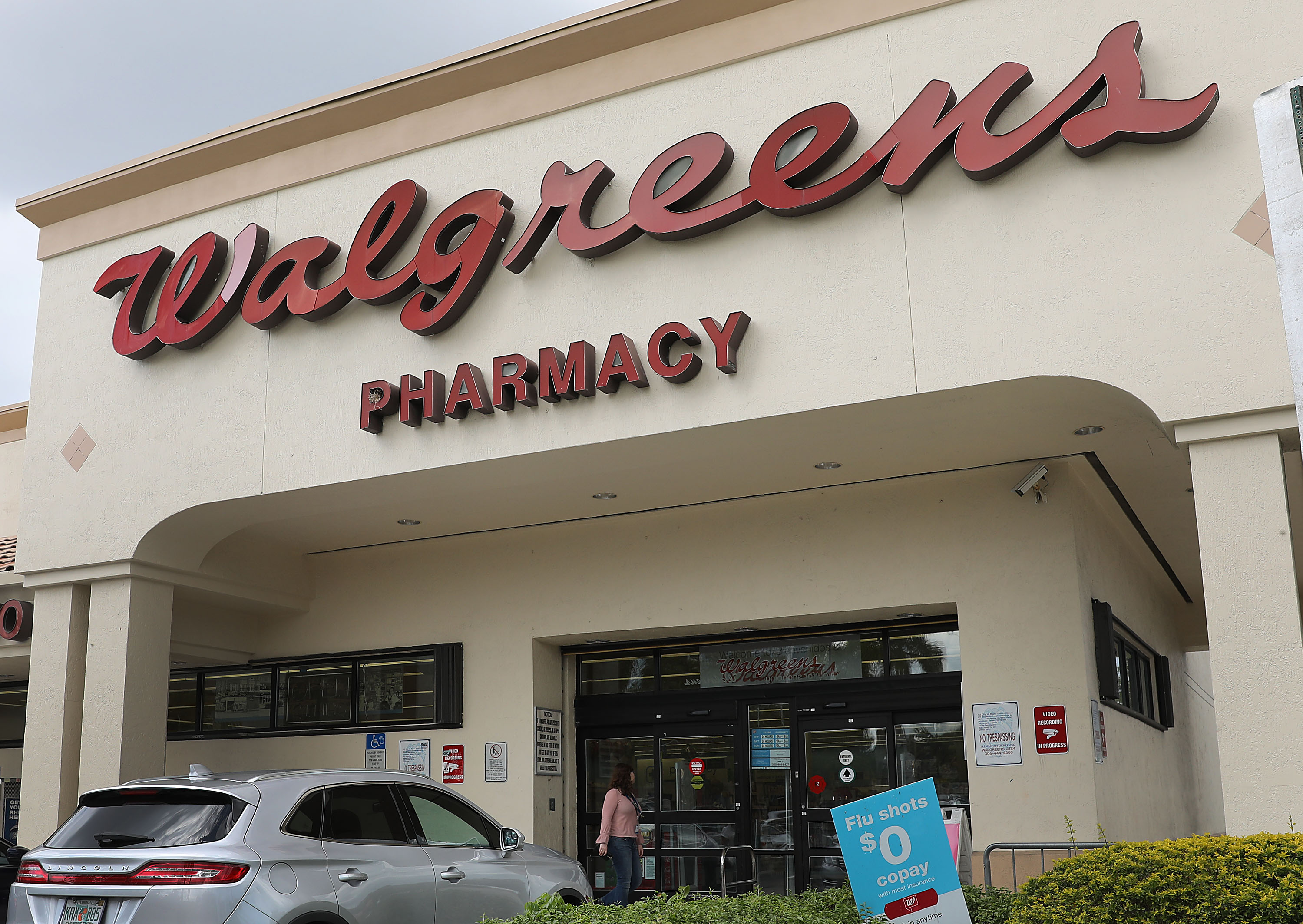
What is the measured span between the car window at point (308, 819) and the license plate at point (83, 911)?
1.12 metres

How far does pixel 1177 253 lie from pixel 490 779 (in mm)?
9151

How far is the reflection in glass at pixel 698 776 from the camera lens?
13305 mm

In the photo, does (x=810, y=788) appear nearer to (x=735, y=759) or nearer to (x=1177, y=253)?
(x=735, y=759)

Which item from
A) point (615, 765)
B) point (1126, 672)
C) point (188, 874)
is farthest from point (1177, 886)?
point (615, 765)

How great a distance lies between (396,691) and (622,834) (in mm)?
3540

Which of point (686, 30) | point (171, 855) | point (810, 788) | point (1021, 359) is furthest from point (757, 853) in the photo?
point (686, 30)

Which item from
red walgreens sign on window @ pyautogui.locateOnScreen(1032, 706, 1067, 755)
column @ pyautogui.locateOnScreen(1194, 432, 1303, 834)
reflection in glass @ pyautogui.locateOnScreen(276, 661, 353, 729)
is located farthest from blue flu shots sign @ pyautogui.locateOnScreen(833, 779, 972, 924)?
reflection in glass @ pyautogui.locateOnScreen(276, 661, 353, 729)

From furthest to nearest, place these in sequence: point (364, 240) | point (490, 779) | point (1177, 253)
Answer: point (490, 779) → point (364, 240) → point (1177, 253)

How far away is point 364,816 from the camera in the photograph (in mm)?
8102

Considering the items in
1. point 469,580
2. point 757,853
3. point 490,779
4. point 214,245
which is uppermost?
point 214,245

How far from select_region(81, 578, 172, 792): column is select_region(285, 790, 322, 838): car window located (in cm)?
549

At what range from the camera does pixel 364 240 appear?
11773 millimetres

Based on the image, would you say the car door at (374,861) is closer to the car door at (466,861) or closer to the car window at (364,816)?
the car window at (364,816)

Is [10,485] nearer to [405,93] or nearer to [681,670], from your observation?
[405,93]
